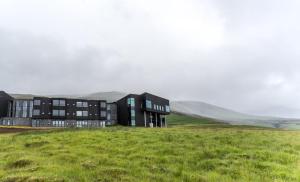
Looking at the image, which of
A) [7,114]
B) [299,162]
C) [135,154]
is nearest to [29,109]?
[7,114]

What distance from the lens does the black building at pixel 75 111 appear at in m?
104

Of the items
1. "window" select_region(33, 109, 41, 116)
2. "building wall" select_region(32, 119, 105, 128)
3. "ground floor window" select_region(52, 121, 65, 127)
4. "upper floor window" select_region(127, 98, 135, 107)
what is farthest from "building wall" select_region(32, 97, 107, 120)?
"upper floor window" select_region(127, 98, 135, 107)

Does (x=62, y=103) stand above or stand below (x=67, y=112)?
above

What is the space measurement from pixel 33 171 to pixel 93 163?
360cm

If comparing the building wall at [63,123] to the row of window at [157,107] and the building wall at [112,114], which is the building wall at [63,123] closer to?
the building wall at [112,114]

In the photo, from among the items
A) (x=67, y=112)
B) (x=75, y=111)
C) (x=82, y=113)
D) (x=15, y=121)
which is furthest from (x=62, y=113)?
(x=15, y=121)

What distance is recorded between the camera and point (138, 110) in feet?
373

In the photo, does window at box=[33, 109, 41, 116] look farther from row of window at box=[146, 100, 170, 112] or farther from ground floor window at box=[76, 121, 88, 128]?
row of window at box=[146, 100, 170, 112]

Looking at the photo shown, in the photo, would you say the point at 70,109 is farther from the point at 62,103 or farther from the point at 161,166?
the point at 161,166

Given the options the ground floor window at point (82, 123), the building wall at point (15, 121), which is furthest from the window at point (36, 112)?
the ground floor window at point (82, 123)

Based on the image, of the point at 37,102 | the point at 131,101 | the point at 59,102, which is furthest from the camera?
the point at 131,101

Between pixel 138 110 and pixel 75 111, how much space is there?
78.7ft

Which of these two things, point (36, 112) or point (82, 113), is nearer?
point (36, 112)

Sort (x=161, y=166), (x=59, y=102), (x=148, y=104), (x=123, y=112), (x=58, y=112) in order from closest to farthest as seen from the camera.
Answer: (x=161, y=166)
(x=58, y=112)
(x=59, y=102)
(x=148, y=104)
(x=123, y=112)
